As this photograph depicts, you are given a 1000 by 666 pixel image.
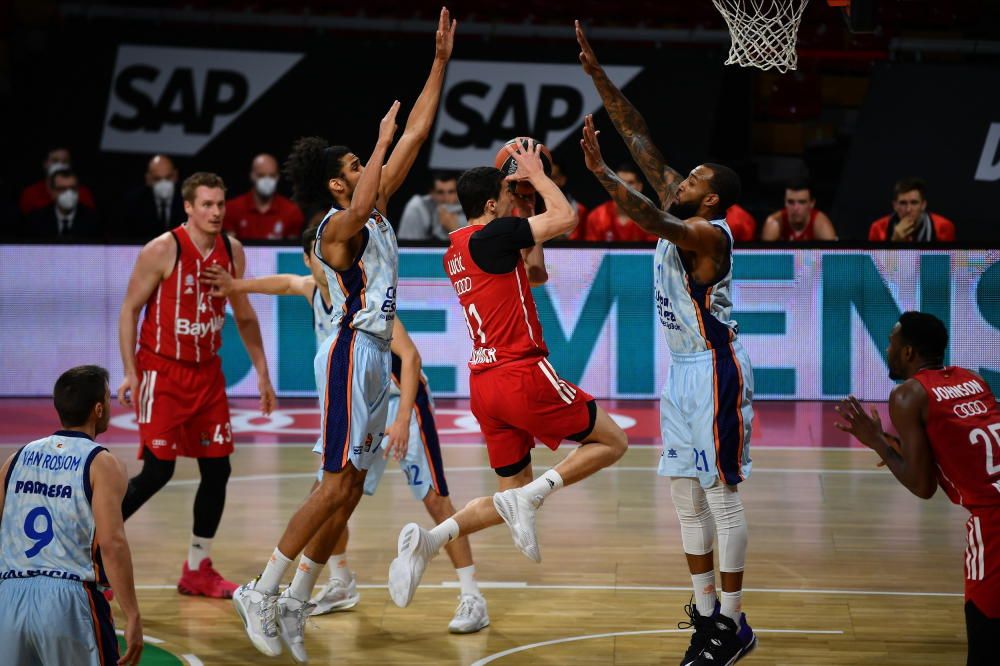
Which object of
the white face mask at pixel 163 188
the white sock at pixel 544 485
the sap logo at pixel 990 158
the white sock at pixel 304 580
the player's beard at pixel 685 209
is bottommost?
the white sock at pixel 304 580

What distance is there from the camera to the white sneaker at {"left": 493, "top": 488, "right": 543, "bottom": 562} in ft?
17.8

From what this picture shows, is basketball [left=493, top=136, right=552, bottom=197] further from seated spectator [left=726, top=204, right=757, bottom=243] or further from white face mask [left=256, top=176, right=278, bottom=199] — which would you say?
white face mask [left=256, top=176, right=278, bottom=199]

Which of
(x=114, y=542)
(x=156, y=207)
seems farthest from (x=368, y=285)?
(x=156, y=207)

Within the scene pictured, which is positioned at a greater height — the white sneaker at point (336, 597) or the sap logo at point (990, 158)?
the sap logo at point (990, 158)

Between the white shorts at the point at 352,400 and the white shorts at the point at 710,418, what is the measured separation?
4.09ft

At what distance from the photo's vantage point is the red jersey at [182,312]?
21.6 feet

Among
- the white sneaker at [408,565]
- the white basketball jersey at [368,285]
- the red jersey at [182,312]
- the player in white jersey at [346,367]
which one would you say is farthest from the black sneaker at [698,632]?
the red jersey at [182,312]

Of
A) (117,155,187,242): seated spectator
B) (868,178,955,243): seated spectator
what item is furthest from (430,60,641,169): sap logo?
(868,178,955,243): seated spectator

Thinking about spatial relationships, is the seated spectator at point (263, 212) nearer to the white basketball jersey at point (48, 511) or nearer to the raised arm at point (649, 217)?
the raised arm at point (649, 217)

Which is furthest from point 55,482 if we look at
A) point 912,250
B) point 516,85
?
point 516,85

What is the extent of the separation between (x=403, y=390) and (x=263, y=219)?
6789 mm

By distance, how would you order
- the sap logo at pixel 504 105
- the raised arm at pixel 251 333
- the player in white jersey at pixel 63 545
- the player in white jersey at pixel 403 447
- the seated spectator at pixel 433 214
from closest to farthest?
the player in white jersey at pixel 63 545, the player in white jersey at pixel 403 447, the raised arm at pixel 251 333, the seated spectator at pixel 433 214, the sap logo at pixel 504 105

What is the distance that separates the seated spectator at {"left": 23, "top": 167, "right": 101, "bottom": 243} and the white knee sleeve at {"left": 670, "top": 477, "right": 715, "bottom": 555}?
7837 mm

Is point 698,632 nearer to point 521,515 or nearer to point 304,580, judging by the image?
point 521,515
